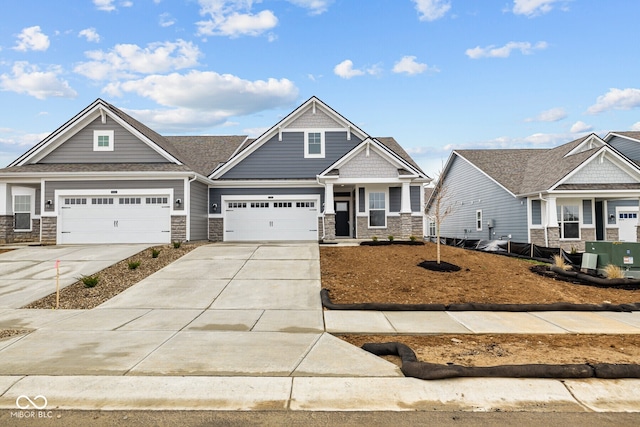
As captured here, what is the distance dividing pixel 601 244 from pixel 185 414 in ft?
47.6

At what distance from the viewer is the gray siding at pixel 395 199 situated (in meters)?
22.1

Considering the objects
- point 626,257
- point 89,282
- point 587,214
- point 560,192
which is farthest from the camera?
point 587,214

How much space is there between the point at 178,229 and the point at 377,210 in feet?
32.9

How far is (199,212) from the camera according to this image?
21.2 metres

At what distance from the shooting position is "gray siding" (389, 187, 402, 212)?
872 inches

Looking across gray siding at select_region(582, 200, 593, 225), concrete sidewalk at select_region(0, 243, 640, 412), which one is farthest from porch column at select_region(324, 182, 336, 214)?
gray siding at select_region(582, 200, 593, 225)

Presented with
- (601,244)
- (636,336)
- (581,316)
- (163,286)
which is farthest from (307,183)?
(636,336)

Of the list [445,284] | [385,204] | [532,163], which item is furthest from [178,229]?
[532,163]

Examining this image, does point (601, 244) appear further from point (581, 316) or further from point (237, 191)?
point (237, 191)

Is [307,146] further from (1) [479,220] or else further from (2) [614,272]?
(2) [614,272]

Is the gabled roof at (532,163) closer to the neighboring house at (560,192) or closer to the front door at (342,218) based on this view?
the neighboring house at (560,192)

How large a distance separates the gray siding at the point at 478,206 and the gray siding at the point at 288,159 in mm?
9215

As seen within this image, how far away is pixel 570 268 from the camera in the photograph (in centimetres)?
1427

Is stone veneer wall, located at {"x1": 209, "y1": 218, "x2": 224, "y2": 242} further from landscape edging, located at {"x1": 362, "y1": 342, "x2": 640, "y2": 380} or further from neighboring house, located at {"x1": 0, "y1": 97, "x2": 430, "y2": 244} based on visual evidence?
landscape edging, located at {"x1": 362, "y1": 342, "x2": 640, "y2": 380}
